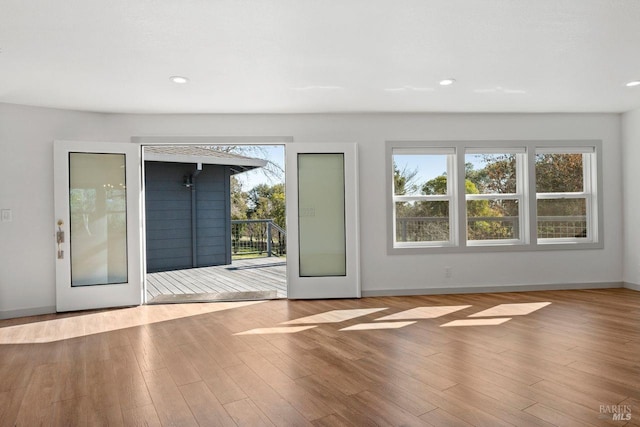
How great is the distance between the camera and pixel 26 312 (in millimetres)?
4539

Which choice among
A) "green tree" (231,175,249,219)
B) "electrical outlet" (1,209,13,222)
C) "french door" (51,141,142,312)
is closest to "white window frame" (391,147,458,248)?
"french door" (51,141,142,312)

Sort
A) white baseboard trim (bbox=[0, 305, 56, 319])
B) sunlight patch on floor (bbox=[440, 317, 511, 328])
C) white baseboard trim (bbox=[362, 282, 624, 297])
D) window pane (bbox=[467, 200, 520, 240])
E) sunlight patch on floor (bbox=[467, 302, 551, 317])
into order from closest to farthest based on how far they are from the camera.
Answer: sunlight patch on floor (bbox=[440, 317, 511, 328]) → sunlight patch on floor (bbox=[467, 302, 551, 317]) → white baseboard trim (bbox=[0, 305, 56, 319]) → white baseboard trim (bbox=[362, 282, 624, 297]) → window pane (bbox=[467, 200, 520, 240])

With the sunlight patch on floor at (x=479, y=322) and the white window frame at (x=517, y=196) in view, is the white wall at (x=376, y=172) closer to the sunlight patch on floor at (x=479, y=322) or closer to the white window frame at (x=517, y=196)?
the white window frame at (x=517, y=196)

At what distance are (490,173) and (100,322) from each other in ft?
18.0

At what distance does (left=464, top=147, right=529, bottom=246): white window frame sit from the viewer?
546 centimetres

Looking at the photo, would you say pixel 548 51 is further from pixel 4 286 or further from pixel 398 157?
pixel 4 286

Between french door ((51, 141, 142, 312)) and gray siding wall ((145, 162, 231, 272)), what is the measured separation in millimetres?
3271

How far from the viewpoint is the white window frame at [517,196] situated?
5461 mm

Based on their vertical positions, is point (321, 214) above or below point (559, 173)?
below

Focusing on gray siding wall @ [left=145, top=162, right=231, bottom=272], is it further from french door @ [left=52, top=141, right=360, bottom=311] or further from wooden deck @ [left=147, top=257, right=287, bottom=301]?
french door @ [left=52, top=141, right=360, bottom=311]

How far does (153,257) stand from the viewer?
26.5 ft

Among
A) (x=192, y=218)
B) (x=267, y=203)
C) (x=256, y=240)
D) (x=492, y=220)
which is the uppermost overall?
(x=267, y=203)

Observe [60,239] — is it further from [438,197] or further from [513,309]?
[513,309]

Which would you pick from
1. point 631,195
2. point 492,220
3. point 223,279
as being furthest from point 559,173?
point 223,279
